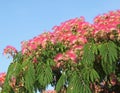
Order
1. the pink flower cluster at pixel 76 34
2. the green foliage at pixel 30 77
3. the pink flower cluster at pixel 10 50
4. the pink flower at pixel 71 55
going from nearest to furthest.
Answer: the pink flower at pixel 71 55
the pink flower cluster at pixel 76 34
the green foliage at pixel 30 77
the pink flower cluster at pixel 10 50

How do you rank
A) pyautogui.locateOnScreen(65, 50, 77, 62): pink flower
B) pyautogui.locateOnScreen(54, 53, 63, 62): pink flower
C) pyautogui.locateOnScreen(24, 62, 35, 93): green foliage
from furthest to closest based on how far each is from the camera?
pyautogui.locateOnScreen(24, 62, 35, 93): green foliage, pyautogui.locateOnScreen(54, 53, 63, 62): pink flower, pyautogui.locateOnScreen(65, 50, 77, 62): pink flower

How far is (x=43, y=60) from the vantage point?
10.6 metres

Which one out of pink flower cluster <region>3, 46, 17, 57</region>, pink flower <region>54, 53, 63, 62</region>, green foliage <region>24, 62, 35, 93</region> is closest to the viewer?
pink flower <region>54, 53, 63, 62</region>

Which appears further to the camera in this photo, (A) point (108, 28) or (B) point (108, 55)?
(A) point (108, 28)

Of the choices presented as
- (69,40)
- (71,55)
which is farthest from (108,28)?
(71,55)

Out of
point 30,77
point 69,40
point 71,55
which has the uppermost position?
point 69,40

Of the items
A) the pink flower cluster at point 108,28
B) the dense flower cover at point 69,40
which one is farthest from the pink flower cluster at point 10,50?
the pink flower cluster at point 108,28

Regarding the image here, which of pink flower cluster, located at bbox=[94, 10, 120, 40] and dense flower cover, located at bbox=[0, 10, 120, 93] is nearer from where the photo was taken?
dense flower cover, located at bbox=[0, 10, 120, 93]

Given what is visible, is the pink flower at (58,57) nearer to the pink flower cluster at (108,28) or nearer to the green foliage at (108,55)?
the green foliage at (108,55)

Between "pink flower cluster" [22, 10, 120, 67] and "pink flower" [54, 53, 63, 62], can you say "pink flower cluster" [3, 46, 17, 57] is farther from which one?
"pink flower" [54, 53, 63, 62]

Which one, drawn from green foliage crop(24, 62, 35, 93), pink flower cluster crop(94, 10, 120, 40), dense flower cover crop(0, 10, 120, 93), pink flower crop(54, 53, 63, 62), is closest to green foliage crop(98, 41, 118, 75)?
dense flower cover crop(0, 10, 120, 93)

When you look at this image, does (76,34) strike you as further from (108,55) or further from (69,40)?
(108,55)

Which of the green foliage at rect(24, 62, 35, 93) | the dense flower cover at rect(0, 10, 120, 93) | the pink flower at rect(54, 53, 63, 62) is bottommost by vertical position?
the green foliage at rect(24, 62, 35, 93)

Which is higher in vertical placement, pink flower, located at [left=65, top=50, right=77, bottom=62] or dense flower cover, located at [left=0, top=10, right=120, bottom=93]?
dense flower cover, located at [left=0, top=10, right=120, bottom=93]
